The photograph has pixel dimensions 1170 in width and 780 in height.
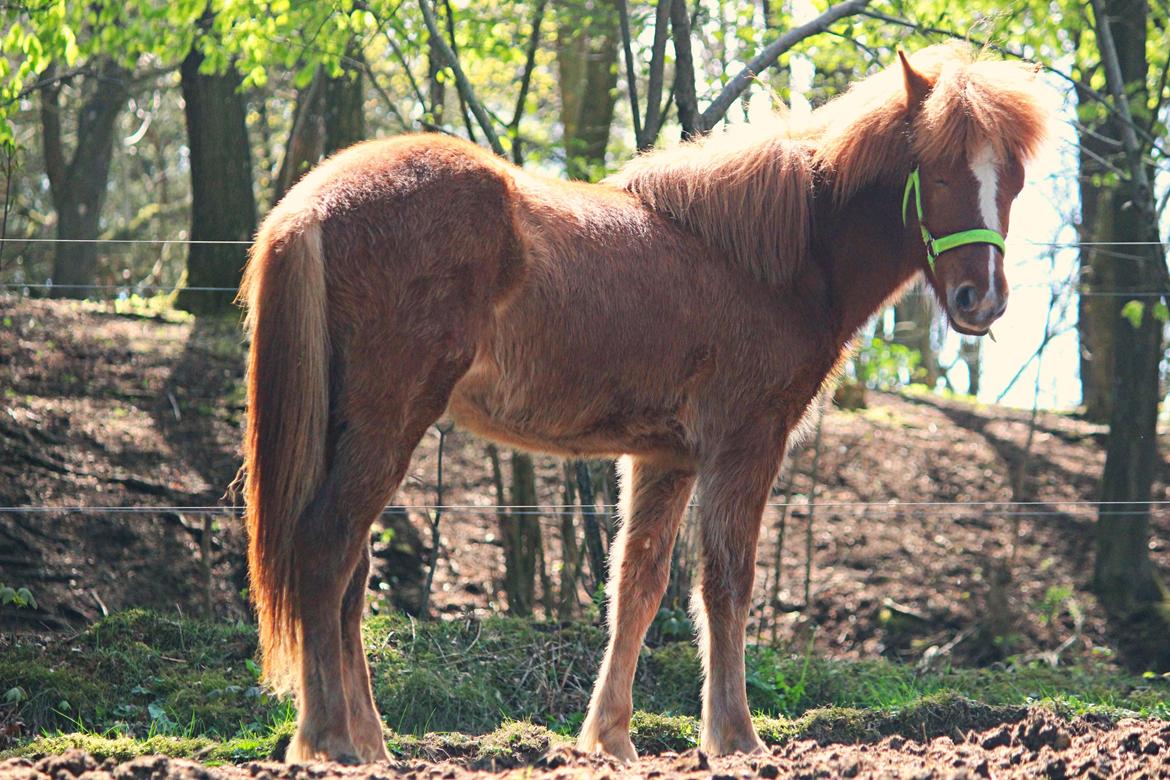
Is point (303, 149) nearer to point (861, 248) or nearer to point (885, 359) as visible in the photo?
point (885, 359)

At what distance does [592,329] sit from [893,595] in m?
6.00

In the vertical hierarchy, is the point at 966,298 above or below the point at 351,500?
above

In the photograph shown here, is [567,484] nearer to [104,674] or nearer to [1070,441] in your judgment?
[104,674]

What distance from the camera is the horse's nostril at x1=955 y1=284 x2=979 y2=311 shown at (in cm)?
438

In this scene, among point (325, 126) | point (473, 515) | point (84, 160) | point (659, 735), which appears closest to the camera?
point (659, 735)

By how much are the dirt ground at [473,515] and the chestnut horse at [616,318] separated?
1679mm

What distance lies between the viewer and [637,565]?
4844 millimetres

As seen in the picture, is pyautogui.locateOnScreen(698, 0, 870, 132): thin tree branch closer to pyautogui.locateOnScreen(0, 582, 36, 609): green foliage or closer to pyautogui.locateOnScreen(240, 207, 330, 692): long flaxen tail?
pyautogui.locateOnScreen(240, 207, 330, 692): long flaxen tail

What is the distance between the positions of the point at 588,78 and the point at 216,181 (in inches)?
128

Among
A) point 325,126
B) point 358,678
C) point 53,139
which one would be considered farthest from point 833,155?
point 53,139

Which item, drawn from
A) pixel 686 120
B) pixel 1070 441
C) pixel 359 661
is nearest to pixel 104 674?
pixel 359 661

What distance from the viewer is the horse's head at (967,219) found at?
4375 millimetres

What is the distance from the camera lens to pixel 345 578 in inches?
151

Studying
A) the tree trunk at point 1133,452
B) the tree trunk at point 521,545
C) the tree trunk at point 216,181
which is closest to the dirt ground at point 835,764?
the tree trunk at point 521,545
